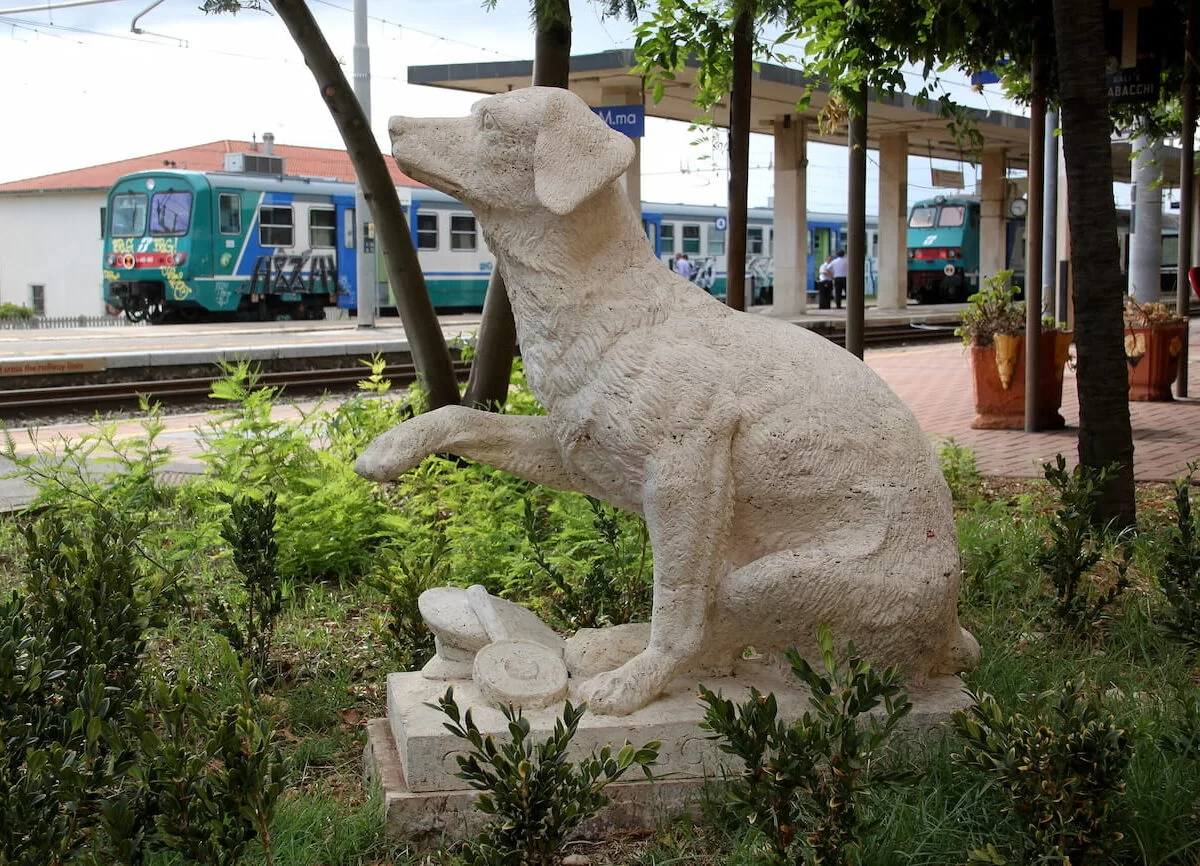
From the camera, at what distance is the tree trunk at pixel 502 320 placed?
657 cm

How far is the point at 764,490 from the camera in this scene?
2.96m

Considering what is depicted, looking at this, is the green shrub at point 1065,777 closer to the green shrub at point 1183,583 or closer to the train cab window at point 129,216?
the green shrub at point 1183,583

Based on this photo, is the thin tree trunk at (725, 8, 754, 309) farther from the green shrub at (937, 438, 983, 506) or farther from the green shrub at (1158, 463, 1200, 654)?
the green shrub at (1158, 463, 1200, 654)

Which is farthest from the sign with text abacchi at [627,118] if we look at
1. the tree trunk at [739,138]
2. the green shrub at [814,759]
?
the green shrub at [814,759]

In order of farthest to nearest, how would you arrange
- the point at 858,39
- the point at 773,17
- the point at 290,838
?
the point at 858,39
the point at 773,17
the point at 290,838

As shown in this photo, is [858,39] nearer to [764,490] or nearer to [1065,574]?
[1065,574]

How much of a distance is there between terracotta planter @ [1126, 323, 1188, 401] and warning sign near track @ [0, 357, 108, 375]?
1110cm

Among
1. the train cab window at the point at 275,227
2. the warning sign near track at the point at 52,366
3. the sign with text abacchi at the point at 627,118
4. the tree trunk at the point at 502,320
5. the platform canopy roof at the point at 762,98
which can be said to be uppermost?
the platform canopy roof at the point at 762,98

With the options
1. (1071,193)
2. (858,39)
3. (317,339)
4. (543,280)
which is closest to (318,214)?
(317,339)

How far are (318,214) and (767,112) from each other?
928 cm

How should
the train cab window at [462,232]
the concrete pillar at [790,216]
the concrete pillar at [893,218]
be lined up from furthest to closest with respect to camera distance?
1. the concrete pillar at [893,218]
2. the concrete pillar at [790,216]
3. the train cab window at [462,232]

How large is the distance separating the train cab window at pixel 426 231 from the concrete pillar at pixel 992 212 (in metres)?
16.2

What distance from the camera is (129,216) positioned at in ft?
76.9

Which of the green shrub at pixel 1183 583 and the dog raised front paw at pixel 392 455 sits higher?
the dog raised front paw at pixel 392 455
